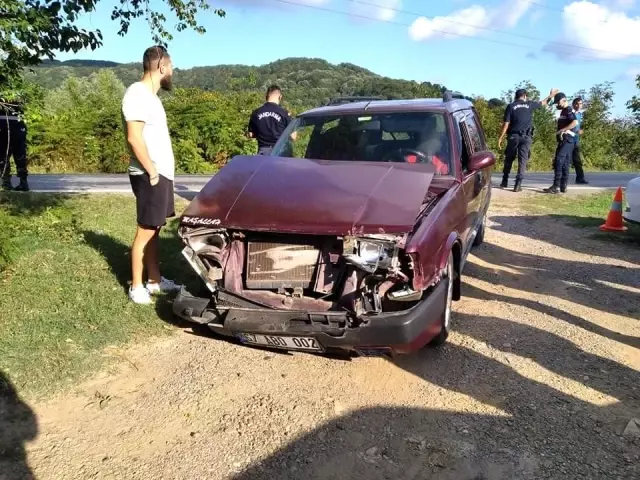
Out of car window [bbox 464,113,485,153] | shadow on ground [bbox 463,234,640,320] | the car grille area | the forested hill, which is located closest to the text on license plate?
the car grille area

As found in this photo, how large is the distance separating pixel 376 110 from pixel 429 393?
283cm

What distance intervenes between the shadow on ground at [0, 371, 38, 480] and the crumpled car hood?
1587 mm

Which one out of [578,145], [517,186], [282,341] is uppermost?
[578,145]

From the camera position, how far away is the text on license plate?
3711 millimetres

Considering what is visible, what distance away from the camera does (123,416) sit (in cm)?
343

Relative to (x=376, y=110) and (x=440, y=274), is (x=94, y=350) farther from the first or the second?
(x=376, y=110)

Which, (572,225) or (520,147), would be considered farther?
(520,147)

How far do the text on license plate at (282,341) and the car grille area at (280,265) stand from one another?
1.17 ft

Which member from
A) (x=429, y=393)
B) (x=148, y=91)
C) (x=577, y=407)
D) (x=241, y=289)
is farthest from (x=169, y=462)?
(x=148, y=91)

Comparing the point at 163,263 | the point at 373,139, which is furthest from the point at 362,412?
the point at 163,263

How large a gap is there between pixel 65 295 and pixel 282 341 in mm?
2436

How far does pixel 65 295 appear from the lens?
16.7 feet

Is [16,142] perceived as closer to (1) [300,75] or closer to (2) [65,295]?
(2) [65,295]

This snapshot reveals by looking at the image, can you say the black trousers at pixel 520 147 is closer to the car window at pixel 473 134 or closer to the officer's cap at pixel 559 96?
the officer's cap at pixel 559 96
